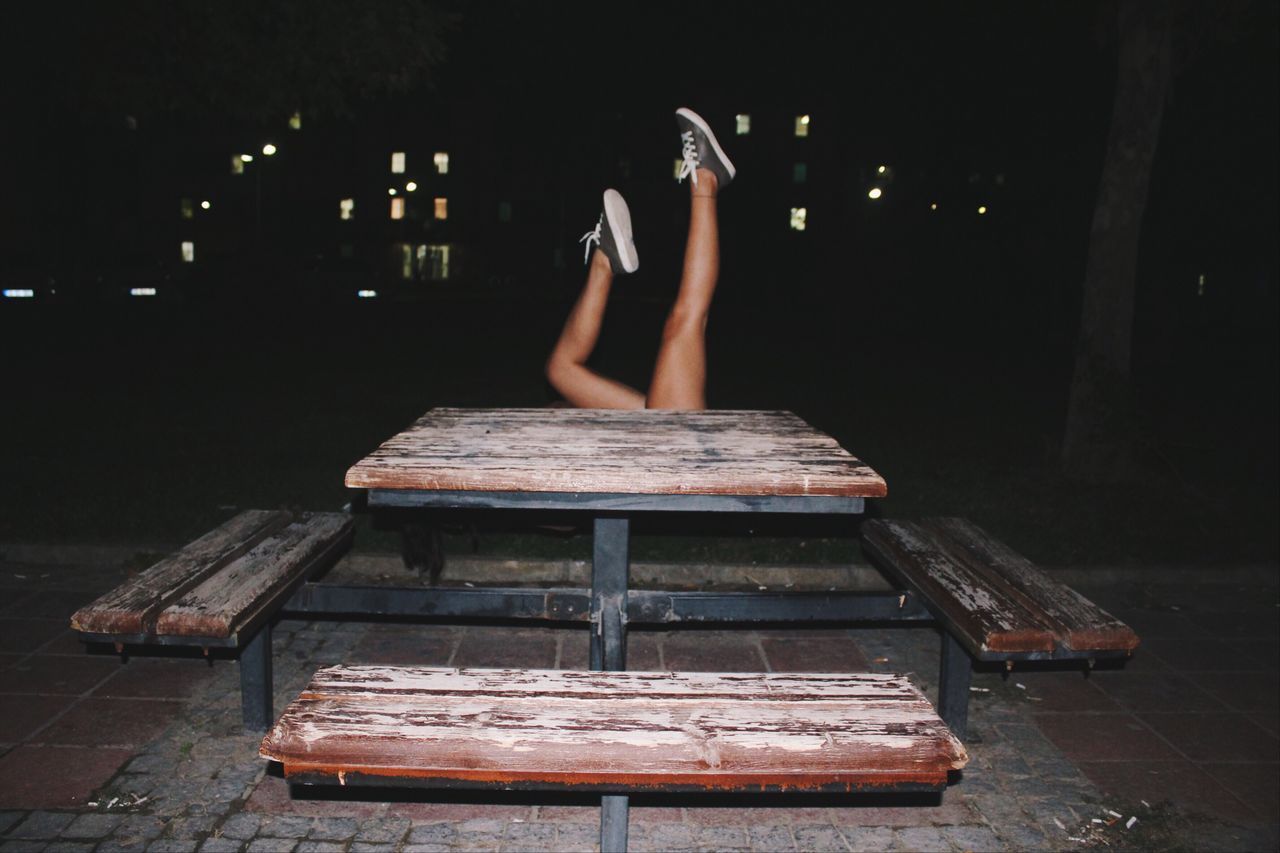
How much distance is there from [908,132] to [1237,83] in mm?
19284

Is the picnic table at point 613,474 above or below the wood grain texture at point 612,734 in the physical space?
above

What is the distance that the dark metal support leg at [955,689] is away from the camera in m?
3.47

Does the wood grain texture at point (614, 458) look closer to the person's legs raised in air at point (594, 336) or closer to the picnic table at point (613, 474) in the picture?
the picnic table at point (613, 474)

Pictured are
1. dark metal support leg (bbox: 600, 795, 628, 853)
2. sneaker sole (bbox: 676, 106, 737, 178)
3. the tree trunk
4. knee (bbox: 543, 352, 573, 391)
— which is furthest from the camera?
the tree trunk

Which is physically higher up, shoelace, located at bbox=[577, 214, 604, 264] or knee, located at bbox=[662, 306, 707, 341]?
shoelace, located at bbox=[577, 214, 604, 264]

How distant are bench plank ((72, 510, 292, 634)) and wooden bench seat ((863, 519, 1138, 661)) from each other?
2.57 metres

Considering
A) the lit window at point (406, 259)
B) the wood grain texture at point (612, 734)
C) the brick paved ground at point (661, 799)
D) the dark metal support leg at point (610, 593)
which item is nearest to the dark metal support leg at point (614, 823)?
the wood grain texture at point (612, 734)

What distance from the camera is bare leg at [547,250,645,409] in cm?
415

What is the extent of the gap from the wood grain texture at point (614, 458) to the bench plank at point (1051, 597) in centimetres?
85

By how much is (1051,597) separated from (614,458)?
162 cm

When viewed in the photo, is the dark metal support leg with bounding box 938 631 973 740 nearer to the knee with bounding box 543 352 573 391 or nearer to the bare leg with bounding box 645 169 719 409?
the bare leg with bounding box 645 169 719 409

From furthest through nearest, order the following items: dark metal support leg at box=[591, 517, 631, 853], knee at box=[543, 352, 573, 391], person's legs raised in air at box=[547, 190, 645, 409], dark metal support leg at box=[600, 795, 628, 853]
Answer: knee at box=[543, 352, 573, 391], person's legs raised in air at box=[547, 190, 645, 409], dark metal support leg at box=[591, 517, 631, 853], dark metal support leg at box=[600, 795, 628, 853]

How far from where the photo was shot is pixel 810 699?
7.21 ft

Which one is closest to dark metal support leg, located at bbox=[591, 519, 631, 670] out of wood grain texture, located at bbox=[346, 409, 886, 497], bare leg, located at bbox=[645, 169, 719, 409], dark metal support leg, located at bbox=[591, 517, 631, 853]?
dark metal support leg, located at bbox=[591, 517, 631, 853]
